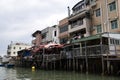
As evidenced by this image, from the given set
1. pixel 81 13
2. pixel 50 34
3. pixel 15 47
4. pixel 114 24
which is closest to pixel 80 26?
pixel 81 13

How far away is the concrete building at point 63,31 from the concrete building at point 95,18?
318 centimetres

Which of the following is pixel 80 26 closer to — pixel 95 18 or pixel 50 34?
pixel 95 18

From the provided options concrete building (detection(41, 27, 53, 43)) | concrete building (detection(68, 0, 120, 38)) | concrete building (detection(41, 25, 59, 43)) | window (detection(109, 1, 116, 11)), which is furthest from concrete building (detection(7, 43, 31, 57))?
window (detection(109, 1, 116, 11))

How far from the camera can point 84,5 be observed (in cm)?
4684

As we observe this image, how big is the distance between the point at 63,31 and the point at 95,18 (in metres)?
14.1

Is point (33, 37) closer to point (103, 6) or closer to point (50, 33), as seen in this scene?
point (50, 33)

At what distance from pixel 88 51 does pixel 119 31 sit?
5.77m

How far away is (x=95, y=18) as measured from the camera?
136 feet

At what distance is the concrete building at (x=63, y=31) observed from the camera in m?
52.3

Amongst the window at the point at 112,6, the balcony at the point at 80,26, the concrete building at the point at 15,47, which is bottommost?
the concrete building at the point at 15,47

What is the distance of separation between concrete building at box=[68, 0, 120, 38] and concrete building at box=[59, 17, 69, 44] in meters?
3.18

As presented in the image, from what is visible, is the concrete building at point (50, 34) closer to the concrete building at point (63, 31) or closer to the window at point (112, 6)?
the concrete building at point (63, 31)

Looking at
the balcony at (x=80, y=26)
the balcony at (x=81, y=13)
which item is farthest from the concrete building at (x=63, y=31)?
the balcony at (x=81, y=13)

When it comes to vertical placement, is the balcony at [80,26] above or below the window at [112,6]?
below
